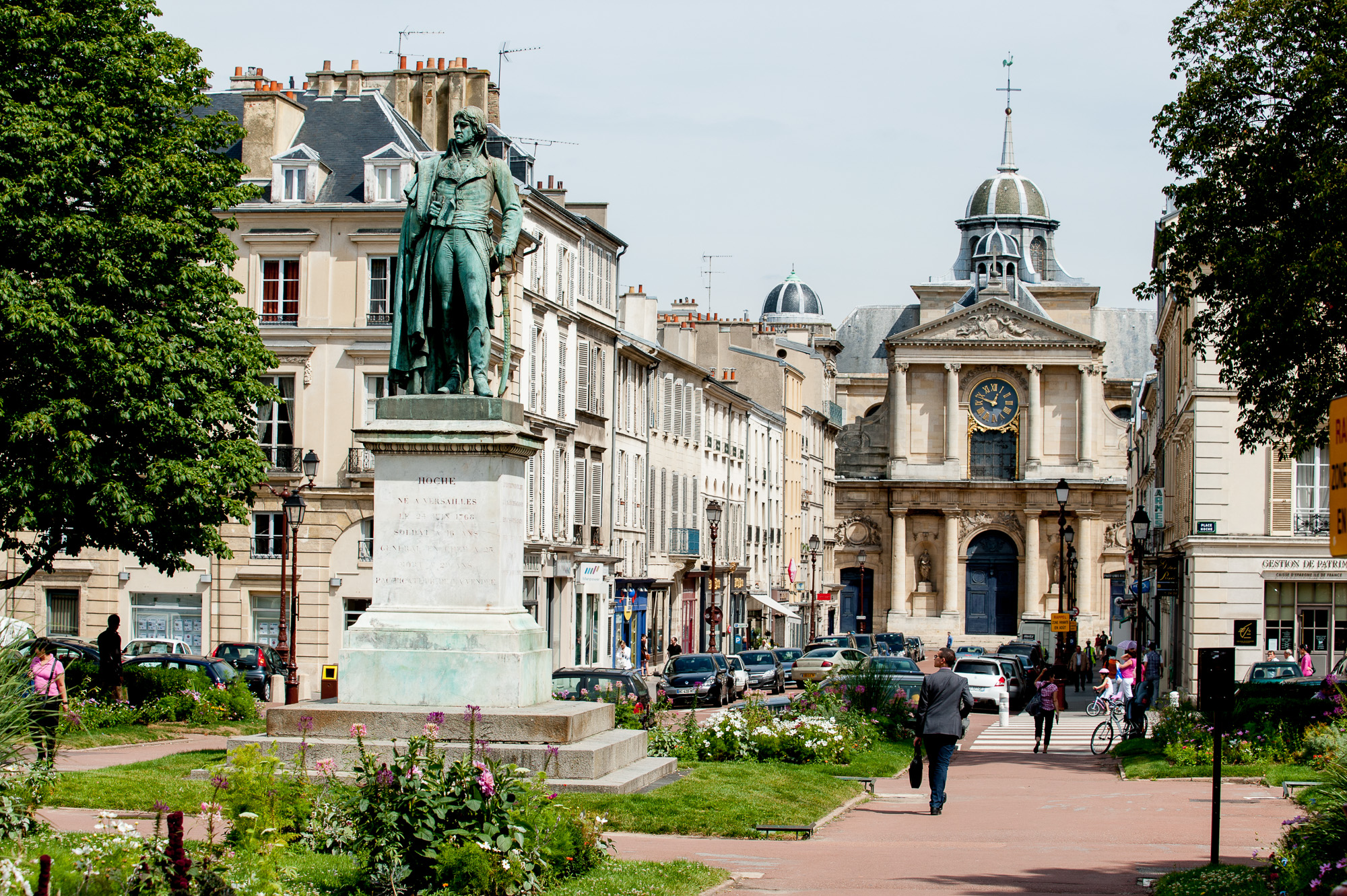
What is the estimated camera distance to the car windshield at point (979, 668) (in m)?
38.0

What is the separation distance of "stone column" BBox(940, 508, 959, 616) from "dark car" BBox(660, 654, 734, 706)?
61.0 meters

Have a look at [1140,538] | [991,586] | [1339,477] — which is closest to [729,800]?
[1339,477]

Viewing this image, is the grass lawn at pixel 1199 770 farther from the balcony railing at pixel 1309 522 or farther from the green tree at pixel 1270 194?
the balcony railing at pixel 1309 522

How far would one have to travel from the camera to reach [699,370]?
64125 mm

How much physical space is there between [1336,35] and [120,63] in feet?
53.4

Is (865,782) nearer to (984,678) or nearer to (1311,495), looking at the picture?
(984,678)

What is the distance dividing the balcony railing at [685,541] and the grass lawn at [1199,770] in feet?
123

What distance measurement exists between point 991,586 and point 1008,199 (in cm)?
3951

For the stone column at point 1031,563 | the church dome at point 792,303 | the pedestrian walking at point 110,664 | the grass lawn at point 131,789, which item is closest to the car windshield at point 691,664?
the pedestrian walking at point 110,664

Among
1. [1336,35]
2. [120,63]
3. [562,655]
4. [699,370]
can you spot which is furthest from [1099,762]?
[699,370]

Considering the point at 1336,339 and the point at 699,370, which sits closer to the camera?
the point at 1336,339

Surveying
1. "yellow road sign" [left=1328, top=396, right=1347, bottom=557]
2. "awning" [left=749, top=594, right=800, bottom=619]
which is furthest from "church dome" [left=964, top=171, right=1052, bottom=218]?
"yellow road sign" [left=1328, top=396, right=1347, bottom=557]

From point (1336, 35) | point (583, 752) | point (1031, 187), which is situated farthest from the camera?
point (1031, 187)

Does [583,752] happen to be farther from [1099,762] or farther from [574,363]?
[574,363]
